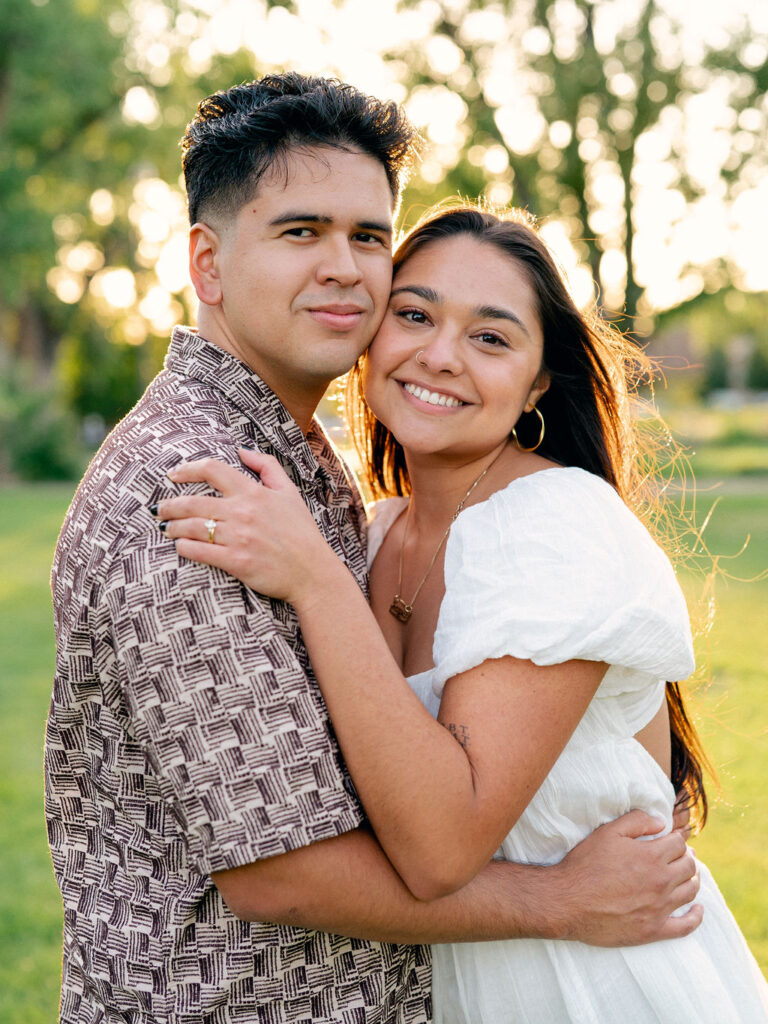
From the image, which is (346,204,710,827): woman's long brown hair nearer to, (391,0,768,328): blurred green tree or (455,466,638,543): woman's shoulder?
(455,466,638,543): woman's shoulder

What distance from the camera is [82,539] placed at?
6.40ft

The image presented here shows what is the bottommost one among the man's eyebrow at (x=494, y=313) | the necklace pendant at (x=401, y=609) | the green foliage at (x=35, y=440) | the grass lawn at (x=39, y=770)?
the grass lawn at (x=39, y=770)

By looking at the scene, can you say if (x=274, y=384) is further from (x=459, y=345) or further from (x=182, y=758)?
(x=182, y=758)

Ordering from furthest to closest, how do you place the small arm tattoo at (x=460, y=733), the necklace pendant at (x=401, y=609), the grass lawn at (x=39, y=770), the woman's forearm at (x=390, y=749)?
the grass lawn at (x=39, y=770) < the necklace pendant at (x=401, y=609) < the small arm tattoo at (x=460, y=733) < the woman's forearm at (x=390, y=749)

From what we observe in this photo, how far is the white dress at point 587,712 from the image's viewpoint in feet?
7.09

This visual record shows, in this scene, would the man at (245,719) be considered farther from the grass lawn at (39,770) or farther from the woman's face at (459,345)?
the grass lawn at (39,770)

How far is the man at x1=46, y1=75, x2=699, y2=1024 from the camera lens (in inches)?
71.2

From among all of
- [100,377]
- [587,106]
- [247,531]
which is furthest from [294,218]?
[100,377]

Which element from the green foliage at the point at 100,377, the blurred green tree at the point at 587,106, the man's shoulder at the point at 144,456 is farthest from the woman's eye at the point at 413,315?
the green foliage at the point at 100,377

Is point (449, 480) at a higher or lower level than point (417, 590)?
higher

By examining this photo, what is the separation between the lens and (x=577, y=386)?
2908 millimetres

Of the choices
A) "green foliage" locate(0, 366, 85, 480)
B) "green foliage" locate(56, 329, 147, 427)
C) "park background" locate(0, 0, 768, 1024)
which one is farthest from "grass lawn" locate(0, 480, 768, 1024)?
"green foliage" locate(56, 329, 147, 427)

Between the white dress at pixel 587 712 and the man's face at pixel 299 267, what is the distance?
560 millimetres

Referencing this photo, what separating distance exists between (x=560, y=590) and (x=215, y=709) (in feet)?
2.53
